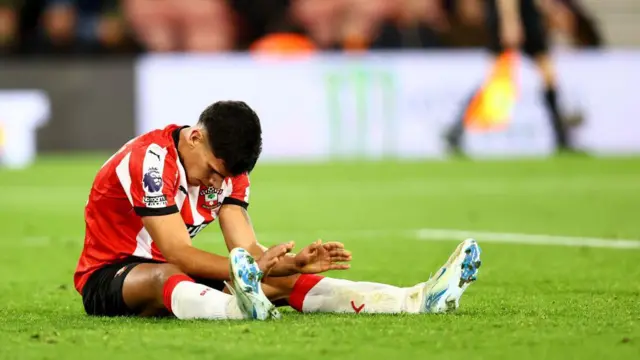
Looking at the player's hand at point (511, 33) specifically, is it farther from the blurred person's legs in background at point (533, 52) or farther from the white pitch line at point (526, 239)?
the white pitch line at point (526, 239)

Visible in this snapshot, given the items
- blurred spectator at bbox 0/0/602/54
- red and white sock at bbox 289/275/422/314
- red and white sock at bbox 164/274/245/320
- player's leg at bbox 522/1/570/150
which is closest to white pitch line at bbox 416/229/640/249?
red and white sock at bbox 289/275/422/314

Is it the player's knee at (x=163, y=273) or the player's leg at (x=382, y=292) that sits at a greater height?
the player's knee at (x=163, y=273)

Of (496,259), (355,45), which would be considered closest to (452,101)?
(355,45)

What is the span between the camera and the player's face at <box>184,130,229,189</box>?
16.7 feet

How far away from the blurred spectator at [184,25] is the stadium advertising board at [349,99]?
8.51ft

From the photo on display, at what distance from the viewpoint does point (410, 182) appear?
14.8 m

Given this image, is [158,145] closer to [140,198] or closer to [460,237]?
[140,198]

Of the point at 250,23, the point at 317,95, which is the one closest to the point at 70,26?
the point at 250,23

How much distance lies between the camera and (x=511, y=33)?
18672 mm

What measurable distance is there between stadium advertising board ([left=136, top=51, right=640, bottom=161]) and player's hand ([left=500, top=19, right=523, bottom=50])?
1.39 feet

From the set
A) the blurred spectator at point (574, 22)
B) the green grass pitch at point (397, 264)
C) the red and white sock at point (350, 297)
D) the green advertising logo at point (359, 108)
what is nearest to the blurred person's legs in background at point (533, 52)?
the green advertising logo at point (359, 108)

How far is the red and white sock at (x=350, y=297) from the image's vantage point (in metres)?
5.30

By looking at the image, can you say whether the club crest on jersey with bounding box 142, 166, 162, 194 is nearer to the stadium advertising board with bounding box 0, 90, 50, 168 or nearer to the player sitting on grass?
the player sitting on grass

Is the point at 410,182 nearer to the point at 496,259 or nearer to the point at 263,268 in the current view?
the point at 496,259
